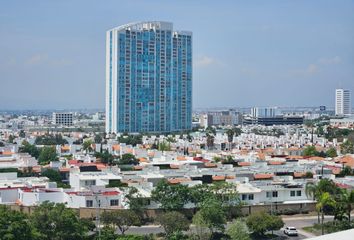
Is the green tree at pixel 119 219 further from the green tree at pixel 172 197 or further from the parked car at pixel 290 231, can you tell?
the parked car at pixel 290 231

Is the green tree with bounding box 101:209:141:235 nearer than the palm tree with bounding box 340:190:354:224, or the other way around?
the green tree with bounding box 101:209:141:235

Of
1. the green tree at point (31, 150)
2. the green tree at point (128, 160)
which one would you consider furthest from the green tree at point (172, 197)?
the green tree at point (31, 150)

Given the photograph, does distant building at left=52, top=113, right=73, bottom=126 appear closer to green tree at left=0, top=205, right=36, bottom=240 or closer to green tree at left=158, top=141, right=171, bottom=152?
green tree at left=158, top=141, right=171, bottom=152

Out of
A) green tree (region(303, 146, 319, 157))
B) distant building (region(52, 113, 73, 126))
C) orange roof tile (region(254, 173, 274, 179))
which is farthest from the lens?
distant building (region(52, 113, 73, 126))

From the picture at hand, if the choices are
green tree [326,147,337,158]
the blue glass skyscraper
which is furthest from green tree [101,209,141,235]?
the blue glass skyscraper

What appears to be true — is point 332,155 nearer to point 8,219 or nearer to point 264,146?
point 264,146

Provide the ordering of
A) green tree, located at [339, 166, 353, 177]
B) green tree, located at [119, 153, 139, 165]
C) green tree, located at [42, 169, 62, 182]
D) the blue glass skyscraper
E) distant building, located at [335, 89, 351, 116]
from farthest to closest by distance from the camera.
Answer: distant building, located at [335, 89, 351, 116], the blue glass skyscraper, green tree, located at [119, 153, 139, 165], green tree, located at [42, 169, 62, 182], green tree, located at [339, 166, 353, 177]
